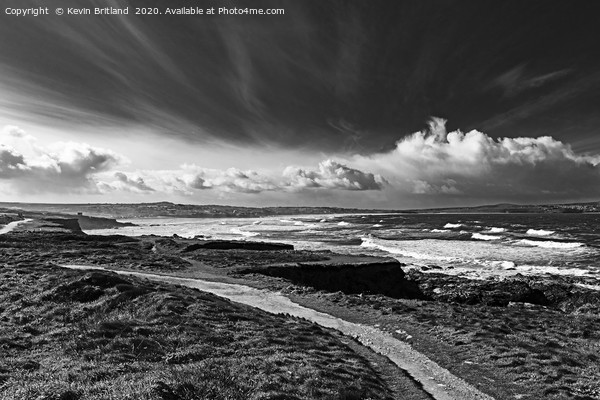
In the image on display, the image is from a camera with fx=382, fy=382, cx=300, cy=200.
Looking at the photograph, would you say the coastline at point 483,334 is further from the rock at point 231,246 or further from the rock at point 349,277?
the rock at point 231,246

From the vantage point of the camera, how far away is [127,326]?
14414 millimetres

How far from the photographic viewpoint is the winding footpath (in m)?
11.6

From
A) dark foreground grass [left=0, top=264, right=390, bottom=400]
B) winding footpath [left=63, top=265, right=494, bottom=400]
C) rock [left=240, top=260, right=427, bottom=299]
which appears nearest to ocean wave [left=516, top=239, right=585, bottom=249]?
rock [left=240, top=260, right=427, bottom=299]

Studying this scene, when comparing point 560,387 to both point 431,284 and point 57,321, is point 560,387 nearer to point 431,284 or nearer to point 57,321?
point 57,321

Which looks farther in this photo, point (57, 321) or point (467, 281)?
point (467, 281)

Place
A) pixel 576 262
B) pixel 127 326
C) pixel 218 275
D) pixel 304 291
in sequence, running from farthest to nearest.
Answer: pixel 576 262, pixel 218 275, pixel 304 291, pixel 127 326

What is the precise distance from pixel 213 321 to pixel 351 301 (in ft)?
32.5

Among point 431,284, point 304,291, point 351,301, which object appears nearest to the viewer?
point 351,301

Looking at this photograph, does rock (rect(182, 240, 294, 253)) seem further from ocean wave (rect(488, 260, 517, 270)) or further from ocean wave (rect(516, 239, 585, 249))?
ocean wave (rect(516, 239, 585, 249))

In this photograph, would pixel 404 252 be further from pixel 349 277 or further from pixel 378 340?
pixel 378 340

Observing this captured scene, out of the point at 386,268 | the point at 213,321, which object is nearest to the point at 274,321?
the point at 213,321

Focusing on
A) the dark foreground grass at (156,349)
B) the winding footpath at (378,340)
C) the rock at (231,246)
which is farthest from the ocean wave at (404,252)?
the dark foreground grass at (156,349)

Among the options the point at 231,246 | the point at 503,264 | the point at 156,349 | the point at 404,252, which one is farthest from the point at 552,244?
the point at 156,349

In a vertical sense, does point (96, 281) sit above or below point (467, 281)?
above
